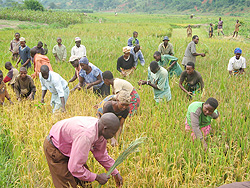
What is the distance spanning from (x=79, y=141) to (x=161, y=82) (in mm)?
3224

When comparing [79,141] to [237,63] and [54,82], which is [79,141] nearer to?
[54,82]

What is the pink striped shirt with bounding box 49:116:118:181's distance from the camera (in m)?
2.21

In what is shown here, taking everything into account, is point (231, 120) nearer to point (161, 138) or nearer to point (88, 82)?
point (161, 138)

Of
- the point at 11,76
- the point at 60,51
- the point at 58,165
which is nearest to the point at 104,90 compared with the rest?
the point at 11,76

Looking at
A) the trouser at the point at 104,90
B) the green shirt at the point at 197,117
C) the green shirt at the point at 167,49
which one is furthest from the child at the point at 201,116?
the green shirt at the point at 167,49

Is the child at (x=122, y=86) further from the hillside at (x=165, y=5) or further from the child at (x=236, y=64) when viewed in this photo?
the hillside at (x=165, y=5)

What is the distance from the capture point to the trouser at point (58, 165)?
8.53 ft

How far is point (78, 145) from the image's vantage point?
220 cm

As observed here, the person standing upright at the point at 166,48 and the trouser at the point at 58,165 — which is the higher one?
the person standing upright at the point at 166,48

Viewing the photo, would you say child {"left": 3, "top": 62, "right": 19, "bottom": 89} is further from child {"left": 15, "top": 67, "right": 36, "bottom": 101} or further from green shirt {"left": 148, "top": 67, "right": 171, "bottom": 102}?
green shirt {"left": 148, "top": 67, "right": 171, "bottom": 102}

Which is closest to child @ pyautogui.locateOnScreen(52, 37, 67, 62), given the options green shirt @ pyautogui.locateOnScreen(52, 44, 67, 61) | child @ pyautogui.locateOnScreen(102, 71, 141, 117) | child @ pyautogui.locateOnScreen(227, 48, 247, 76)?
green shirt @ pyautogui.locateOnScreen(52, 44, 67, 61)

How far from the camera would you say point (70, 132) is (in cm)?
236

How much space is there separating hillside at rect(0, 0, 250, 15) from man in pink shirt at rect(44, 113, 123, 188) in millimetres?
42412

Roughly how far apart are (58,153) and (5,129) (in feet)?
8.65
